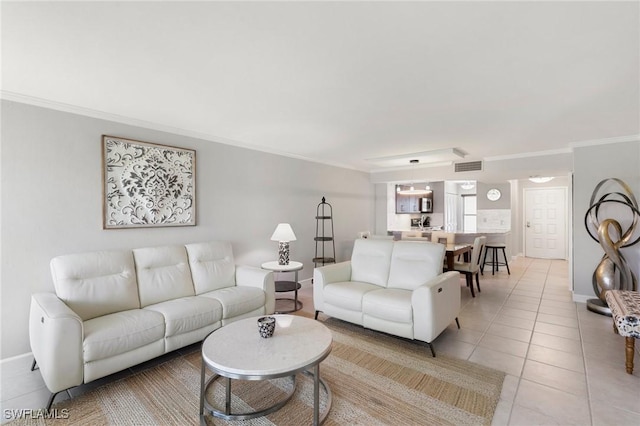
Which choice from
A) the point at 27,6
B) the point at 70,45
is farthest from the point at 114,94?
the point at 27,6

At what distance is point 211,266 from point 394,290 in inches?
83.5

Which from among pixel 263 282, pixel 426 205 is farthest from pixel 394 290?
pixel 426 205

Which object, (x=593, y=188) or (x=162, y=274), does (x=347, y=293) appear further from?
(x=593, y=188)

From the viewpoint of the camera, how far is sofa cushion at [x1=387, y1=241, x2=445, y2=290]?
127 inches

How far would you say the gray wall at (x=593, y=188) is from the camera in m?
4.04

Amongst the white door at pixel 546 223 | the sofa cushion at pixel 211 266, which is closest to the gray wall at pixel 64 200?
the sofa cushion at pixel 211 266

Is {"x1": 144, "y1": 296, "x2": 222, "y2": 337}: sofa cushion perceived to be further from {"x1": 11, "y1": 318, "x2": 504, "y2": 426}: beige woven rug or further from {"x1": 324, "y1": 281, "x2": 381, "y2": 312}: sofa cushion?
{"x1": 324, "y1": 281, "x2": 381, "y2": 312}: sofa cushion

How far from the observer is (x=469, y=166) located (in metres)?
5.71

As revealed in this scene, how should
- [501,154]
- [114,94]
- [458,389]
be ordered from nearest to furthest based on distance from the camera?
[458,389], [114,94], [501,154]

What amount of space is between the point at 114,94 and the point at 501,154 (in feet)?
18.7

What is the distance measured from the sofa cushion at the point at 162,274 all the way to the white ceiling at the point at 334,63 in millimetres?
1495

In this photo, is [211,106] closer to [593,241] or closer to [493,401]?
[493,401]

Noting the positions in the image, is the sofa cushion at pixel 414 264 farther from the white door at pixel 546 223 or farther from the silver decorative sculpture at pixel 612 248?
the white door at pixel 546 223

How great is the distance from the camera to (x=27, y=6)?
153 centimetres
